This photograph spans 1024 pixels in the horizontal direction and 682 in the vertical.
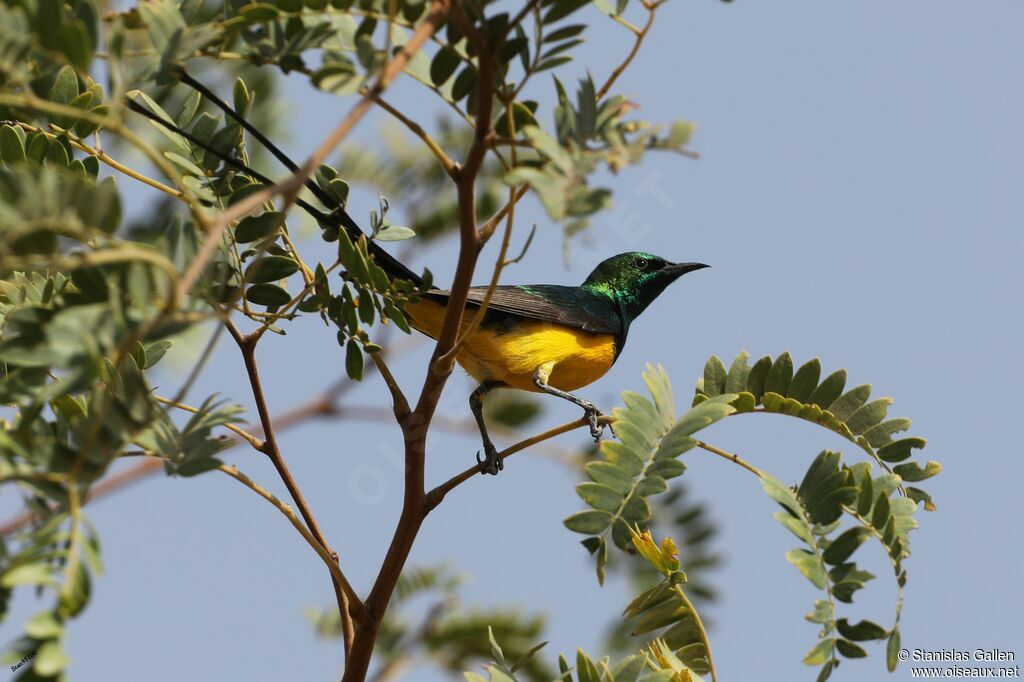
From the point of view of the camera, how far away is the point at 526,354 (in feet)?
18.2

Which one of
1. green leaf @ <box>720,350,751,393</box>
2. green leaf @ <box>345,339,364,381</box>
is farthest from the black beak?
green leaf @ <box>345,339,364,381</box>

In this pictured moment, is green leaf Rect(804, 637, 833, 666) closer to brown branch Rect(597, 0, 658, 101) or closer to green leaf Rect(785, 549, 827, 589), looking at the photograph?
green leaf Rect(785, 549, 827, 589)

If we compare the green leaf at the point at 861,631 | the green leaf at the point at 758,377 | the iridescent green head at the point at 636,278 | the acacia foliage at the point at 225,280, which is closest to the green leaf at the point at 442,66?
the acacia foliage at the point at 225,280

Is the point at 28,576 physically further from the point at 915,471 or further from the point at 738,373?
the point at 915,471

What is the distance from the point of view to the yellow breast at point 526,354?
5.49 meters

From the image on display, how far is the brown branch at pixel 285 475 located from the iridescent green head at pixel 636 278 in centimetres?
377

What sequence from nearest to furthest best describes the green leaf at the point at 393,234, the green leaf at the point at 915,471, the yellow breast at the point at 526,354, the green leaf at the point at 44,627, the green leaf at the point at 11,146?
the green leaf at the point at 44,627 < the green leaf at the point at 11,146 < the green leaf at the point at 915,471 < the green leaf at the point at 393,234 < the yellow breast at the point at 526,354

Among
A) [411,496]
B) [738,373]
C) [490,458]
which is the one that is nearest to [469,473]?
[411,496]

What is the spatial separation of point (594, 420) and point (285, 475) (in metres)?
0.88

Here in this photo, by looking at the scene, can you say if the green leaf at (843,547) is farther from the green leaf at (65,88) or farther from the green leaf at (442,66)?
the green leaf at (65,88)

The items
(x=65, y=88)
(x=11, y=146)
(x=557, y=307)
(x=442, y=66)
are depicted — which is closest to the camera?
(x=442, y=66)

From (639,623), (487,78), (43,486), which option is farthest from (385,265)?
(43,486)

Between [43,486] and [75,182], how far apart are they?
53 centimetres

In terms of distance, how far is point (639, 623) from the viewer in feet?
10.8
